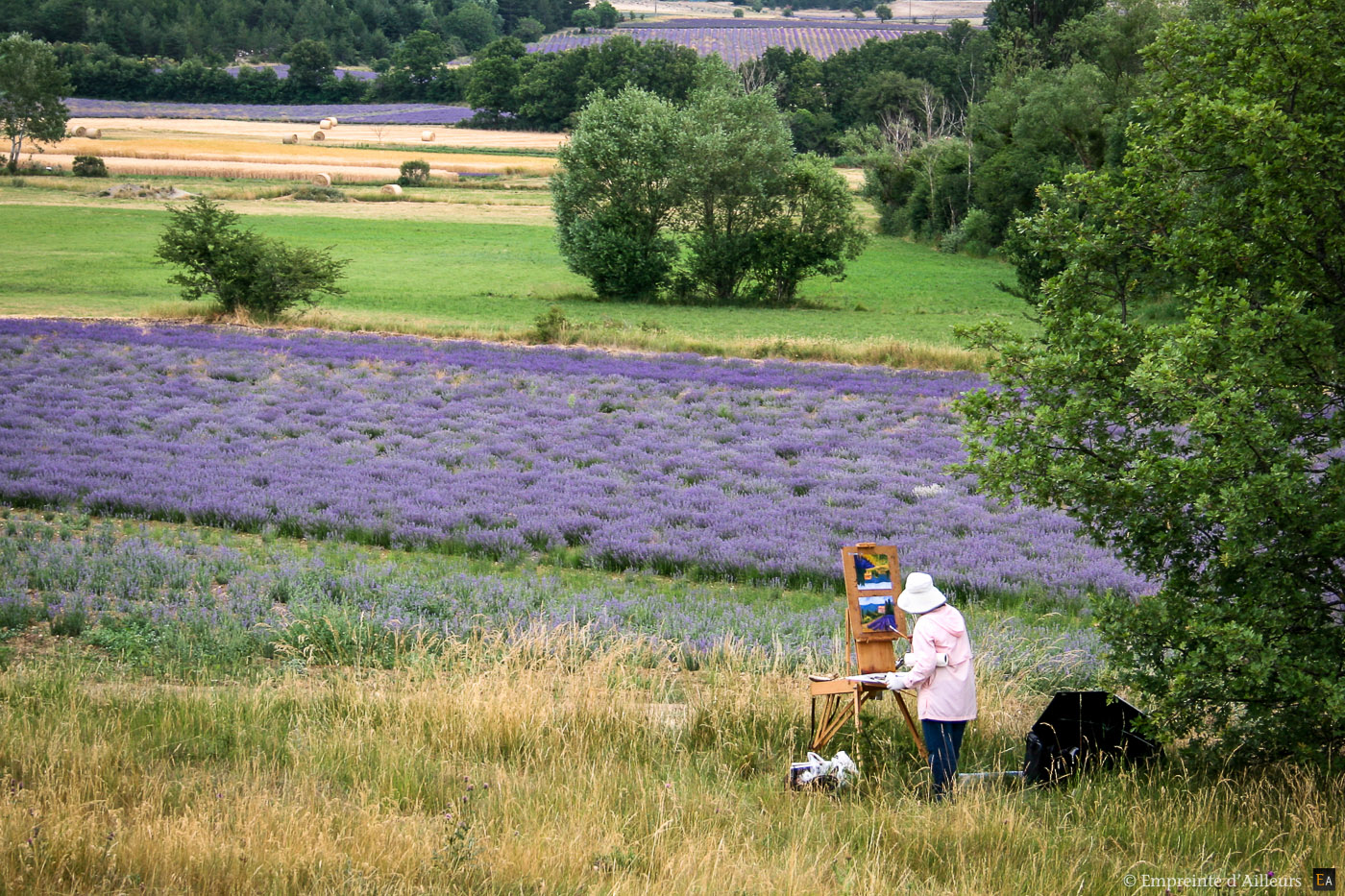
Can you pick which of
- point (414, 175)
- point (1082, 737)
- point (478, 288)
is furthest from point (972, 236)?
point (1082, 737)

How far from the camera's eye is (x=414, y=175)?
304 ft

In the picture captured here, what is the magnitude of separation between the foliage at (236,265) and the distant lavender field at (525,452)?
380 centimetres

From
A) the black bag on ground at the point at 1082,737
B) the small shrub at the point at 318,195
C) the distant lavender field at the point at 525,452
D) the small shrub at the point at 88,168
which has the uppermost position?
the small shrub at the point at 88,168

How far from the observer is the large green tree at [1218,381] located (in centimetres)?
633

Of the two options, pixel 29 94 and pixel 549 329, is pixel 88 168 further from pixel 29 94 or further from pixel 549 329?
pixel 549 329

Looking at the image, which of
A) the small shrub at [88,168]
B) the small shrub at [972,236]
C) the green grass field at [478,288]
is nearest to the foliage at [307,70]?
the small shrub at [88,168]

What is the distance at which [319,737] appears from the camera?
258 inches

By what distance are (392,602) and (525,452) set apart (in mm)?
9570

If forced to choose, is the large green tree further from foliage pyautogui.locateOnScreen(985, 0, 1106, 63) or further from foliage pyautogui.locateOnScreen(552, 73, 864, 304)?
foliage pyautogui.locateOnScreen(985, 0, 1106, 63)

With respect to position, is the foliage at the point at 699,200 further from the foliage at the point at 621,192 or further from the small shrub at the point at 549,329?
the small shrub at the point at 549,329

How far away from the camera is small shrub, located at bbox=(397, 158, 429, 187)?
91438 millimetres

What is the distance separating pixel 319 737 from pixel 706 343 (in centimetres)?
2793

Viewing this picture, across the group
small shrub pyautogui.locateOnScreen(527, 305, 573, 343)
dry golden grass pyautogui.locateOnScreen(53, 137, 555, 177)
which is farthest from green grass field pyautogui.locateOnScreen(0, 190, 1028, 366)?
dry golden grass pyautogui.locateOnScreen(53, 137, 555, 177)

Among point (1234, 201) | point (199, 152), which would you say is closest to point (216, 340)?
point (1234, 201)
